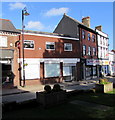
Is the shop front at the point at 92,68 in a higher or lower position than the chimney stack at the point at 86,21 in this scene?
lower

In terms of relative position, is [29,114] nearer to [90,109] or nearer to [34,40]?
[90,109]

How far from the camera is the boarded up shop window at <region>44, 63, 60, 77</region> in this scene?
20969 mm

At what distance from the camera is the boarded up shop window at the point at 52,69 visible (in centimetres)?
2097

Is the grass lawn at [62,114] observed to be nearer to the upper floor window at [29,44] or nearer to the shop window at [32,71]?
the shop window at [32,71]

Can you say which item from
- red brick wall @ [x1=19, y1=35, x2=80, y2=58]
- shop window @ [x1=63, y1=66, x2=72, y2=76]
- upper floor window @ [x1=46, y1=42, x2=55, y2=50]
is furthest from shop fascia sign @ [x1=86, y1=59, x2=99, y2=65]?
upper floor window @ [x1=46, y1=42, x2=55, y2=50]

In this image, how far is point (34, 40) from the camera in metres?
19.9

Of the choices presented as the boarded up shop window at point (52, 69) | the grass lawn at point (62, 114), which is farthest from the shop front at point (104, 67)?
the grass lawn at point (62, 114)

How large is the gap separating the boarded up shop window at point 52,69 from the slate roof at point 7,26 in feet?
21.7

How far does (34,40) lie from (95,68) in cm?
1622

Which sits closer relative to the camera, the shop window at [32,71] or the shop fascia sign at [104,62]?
the shop window at [32,71]

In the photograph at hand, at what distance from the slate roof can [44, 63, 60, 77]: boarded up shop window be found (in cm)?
662

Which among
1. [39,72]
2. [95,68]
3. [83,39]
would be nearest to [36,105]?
[39,72]

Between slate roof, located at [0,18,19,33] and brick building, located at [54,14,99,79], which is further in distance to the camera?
brick building, located at [54,14,99,79]

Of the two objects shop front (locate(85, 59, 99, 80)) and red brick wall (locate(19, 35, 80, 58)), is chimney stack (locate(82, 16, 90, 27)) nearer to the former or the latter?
shop front (locate(85, 59, 99, 80))
